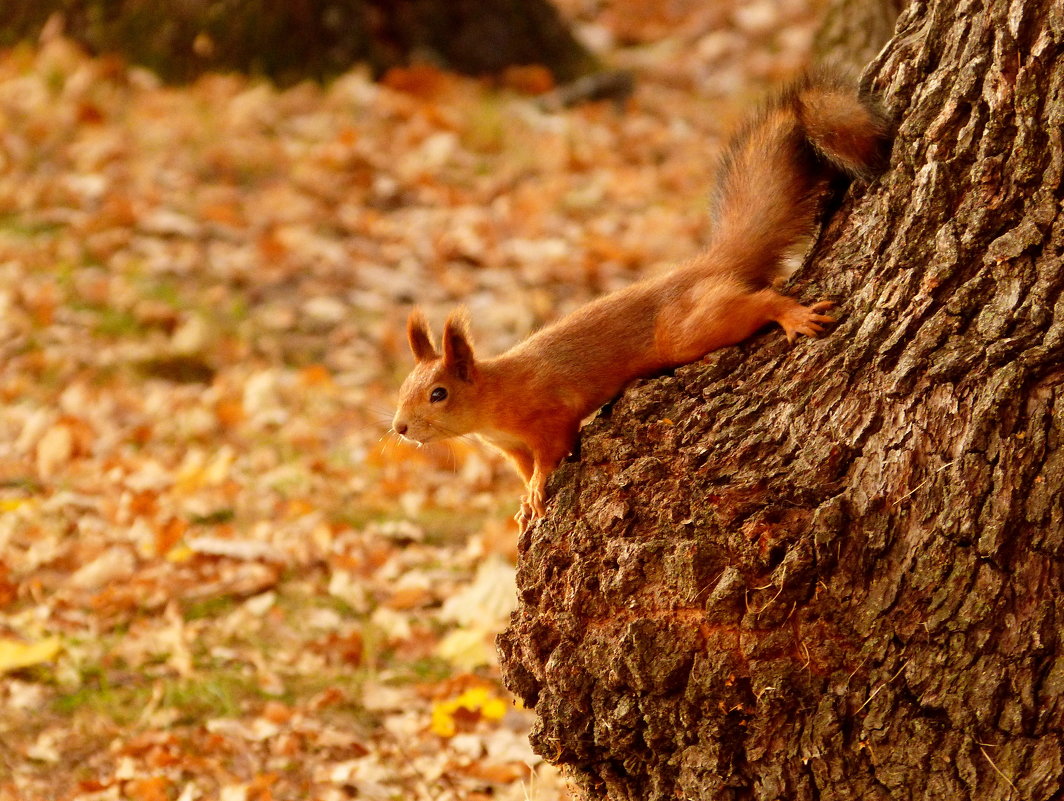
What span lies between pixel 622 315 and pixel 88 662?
1815 mm

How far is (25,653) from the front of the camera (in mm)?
3158

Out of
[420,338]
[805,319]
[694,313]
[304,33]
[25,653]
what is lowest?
[805,319]

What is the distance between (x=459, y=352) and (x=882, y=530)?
3.93ft

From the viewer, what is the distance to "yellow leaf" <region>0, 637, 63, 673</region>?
313 centimetres

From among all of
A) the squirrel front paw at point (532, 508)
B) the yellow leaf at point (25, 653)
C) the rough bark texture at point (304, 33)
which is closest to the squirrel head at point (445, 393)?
the squirrel front paw at point (532, 508)

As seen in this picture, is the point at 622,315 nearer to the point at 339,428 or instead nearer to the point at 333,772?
the point at 333,772

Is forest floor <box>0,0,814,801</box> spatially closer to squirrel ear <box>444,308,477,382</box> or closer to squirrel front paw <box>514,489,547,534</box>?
squirrel ear <box>444,308,477,382</box>

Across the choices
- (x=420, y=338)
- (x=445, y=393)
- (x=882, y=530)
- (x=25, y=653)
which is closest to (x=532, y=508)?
(x=445, y=393)

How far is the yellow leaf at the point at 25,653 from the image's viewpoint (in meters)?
3.13

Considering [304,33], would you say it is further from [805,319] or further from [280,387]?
[805,319]

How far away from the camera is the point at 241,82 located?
6.83 metres

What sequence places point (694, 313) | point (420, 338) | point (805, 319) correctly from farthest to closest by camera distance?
point (420, 338) → point (694, 313) → point (805, 319)

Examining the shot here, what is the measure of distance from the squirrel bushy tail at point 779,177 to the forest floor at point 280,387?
0.86 meters

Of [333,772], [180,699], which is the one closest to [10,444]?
[180,699]
